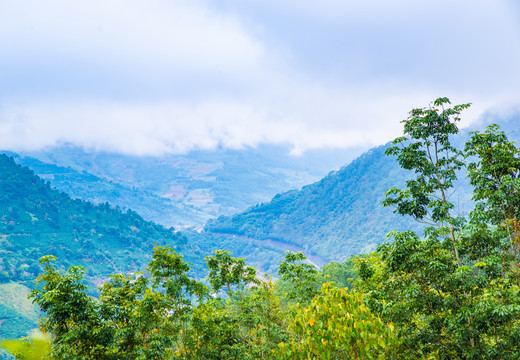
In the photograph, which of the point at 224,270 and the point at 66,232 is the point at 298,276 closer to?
the point at 224,270

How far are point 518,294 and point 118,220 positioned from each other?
17658cm

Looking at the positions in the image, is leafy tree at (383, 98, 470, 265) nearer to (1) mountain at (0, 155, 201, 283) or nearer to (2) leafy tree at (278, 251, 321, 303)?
(2) leafy tree at (278, 251, 321, 303)

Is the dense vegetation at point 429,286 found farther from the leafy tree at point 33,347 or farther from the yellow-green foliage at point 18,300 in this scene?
the yellow-green foliage at point 18,300

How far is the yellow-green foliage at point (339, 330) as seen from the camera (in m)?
6.37

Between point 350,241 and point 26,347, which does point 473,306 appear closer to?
point 26,347

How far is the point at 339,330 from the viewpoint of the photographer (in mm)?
6422

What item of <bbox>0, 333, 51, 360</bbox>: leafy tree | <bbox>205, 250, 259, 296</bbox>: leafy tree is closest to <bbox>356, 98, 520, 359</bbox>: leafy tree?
<bbox>205, 250, 259, 296</bbox>: leafy tree

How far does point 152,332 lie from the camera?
12.6 m

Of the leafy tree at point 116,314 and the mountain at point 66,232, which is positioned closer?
the leafy tree at point 116,314

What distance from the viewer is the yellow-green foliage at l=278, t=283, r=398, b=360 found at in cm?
637

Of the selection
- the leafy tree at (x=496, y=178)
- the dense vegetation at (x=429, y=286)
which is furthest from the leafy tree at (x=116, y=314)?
the leafy tree at (x=496, y=178)

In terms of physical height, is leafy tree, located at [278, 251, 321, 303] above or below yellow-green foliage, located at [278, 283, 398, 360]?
above

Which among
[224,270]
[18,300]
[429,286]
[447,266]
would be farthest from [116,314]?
[18,300]

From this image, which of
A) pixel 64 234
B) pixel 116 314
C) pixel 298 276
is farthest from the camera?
pixel 64 234
